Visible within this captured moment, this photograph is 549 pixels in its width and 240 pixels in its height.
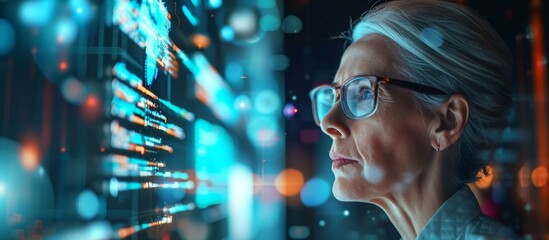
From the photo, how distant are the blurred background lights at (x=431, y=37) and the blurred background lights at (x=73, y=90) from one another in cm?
49

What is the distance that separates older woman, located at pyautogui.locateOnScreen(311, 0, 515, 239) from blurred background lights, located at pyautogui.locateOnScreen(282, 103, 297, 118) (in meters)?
0.58

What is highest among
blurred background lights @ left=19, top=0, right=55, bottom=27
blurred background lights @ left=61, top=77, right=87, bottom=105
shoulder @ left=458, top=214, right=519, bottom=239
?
blurred background lights @ left=19, top=0, right=55, bottom=27

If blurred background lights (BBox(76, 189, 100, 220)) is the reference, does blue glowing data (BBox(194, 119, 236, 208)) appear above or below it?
above

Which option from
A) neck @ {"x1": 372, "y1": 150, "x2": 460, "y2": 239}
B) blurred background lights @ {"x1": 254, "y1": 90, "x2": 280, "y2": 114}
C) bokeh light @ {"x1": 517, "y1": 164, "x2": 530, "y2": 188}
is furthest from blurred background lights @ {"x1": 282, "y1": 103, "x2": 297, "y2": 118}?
bokeh light @ {"x1": 517, "y1": 164, "x2": 530, "y2": 188}

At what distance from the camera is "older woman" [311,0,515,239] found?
792mm

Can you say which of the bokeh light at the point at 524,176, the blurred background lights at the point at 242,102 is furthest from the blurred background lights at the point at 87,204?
the bokeh light at the point at 524,176

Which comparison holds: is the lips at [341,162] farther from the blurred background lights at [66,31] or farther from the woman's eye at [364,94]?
the blurred background lights at [66,31]

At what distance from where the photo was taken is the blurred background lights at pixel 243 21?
1.18m

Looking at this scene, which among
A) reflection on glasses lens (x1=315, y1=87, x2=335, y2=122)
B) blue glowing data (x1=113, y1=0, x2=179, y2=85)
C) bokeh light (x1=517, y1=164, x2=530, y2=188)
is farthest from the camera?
bokeh light (x1=517, y1=164, x2=530, y2=188)

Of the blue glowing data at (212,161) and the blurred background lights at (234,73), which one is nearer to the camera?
the blue glowing data at (212,161)

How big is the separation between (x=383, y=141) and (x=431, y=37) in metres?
0.17

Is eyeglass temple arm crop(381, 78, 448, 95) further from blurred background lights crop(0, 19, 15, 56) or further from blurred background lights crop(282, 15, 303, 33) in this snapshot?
blurred background lights crop(282, 15, 303, 33)

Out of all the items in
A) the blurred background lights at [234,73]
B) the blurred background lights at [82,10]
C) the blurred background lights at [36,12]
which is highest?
the blurred background lights at [234,73]

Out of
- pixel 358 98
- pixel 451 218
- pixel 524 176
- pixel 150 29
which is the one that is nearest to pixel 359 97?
pixel 358 98
